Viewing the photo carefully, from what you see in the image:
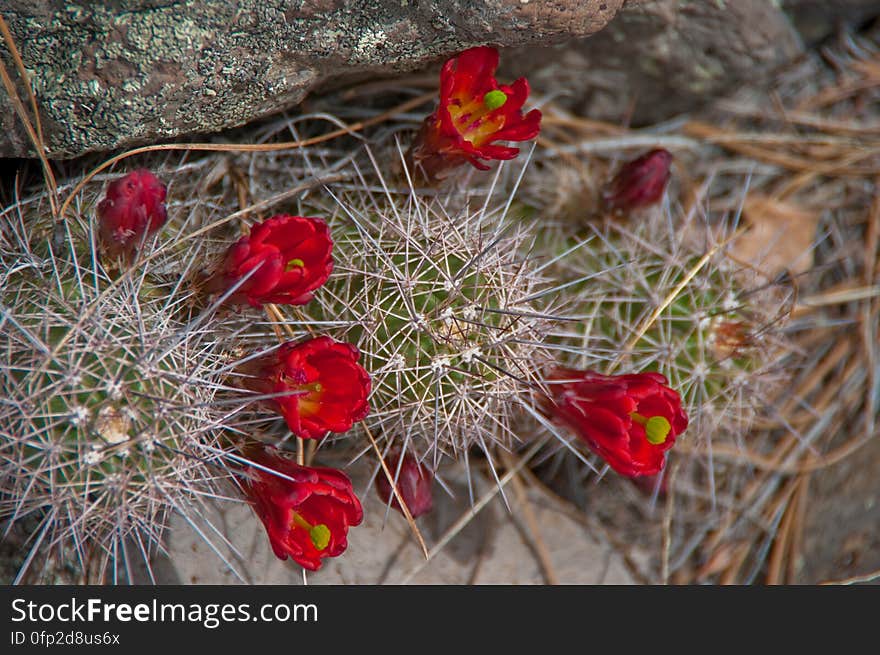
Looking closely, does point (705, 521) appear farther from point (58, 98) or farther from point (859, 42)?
point (58, 98)

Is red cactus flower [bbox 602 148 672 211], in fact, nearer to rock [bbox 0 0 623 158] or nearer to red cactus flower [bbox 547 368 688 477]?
rock [bbox 0 0 623 158]

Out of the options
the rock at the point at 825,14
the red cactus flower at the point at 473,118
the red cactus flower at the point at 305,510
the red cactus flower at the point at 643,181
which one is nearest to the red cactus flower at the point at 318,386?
the red cactus flower at the point at 305,510

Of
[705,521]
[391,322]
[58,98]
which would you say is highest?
[58,98]

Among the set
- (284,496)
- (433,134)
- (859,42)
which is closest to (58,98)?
(433,134)

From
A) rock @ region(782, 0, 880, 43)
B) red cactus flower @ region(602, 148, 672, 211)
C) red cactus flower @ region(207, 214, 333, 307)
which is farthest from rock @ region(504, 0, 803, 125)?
red cactus flower @ region(207, 214, 333, 307)

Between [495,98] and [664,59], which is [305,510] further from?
[664,59]

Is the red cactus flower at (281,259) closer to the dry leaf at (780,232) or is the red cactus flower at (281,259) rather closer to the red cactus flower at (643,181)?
the red cactus flower at (643,181)
